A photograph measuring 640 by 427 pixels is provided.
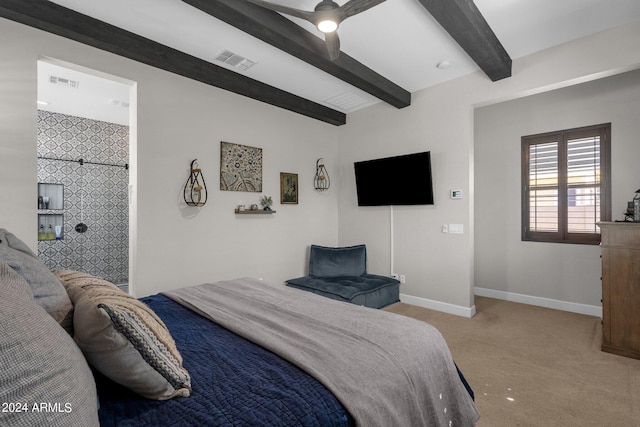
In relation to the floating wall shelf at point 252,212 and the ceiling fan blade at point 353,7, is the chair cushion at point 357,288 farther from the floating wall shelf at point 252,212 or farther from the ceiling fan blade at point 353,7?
the ceiling fan blade at point 353,7

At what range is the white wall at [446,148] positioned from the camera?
9.68ft

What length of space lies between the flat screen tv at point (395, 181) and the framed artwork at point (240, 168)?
5.00 ft

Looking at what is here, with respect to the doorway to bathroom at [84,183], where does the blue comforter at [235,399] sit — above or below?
below

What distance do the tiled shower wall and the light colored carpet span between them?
15.5 ft

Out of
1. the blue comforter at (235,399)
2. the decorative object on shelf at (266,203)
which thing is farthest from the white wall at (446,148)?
the blue comforter at (235,399)

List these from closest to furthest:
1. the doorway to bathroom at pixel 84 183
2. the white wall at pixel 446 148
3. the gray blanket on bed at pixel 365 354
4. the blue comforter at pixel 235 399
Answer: the blue comforter at pixel 235 399 < the gray blanket on bed at pixel 365 354 < the white wall at pixel 446 148 < the doorway to bathroom at pixel 84 183

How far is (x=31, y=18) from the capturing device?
227 centimetres

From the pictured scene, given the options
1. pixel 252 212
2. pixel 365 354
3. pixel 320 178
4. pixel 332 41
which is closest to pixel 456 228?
pixel 320 178

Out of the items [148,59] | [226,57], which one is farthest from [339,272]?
[148,59]

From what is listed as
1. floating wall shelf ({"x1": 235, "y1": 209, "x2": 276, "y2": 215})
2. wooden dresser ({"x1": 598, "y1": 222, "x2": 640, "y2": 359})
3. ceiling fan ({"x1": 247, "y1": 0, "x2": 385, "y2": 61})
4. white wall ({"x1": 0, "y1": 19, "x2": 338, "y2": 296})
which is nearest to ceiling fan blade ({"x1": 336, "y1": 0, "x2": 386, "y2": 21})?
ceiling fan ({"x1": 247, "y1": 0, "x2": 385, "y2": 61})

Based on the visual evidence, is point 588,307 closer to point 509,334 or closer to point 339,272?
point 509,334

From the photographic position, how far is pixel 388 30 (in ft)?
8.97

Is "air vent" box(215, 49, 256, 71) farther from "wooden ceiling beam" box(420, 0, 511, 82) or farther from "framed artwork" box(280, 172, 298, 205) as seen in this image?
"wooden ceiling beam" box(420, 0, 511, 82)

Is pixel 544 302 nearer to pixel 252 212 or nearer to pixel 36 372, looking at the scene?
pixel 252 212
